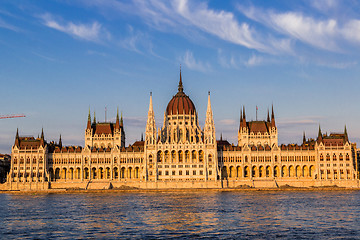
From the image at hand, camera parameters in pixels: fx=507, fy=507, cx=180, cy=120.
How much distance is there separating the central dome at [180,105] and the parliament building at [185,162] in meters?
0.39

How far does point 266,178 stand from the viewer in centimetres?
16962

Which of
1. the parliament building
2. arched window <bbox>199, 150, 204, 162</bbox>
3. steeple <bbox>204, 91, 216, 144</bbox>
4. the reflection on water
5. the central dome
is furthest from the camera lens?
the central dome

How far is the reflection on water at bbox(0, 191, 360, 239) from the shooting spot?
6062 centimetres

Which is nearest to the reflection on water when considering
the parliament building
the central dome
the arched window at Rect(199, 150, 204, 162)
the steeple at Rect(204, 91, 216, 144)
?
the parliament building

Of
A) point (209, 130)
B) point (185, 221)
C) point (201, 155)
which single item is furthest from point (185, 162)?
point (185, 221)

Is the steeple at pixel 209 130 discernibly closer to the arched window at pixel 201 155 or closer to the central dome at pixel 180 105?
the arched window at pixel 201 155

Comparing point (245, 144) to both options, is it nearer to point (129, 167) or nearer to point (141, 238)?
point (129, 167)

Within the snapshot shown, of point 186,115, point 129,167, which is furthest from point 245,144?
point 129,167

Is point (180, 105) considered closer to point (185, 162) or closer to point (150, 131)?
point (150, 131)

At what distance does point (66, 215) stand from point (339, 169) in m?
113

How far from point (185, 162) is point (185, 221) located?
95507 millimetres

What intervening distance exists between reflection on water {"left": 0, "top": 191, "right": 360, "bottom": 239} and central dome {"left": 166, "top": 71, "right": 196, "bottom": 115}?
88386mm

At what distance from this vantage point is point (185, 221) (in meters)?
72.5

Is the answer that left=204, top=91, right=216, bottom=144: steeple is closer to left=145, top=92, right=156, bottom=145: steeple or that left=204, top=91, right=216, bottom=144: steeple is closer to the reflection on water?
left=145, top=92, right=156, bottom=145: steeple
